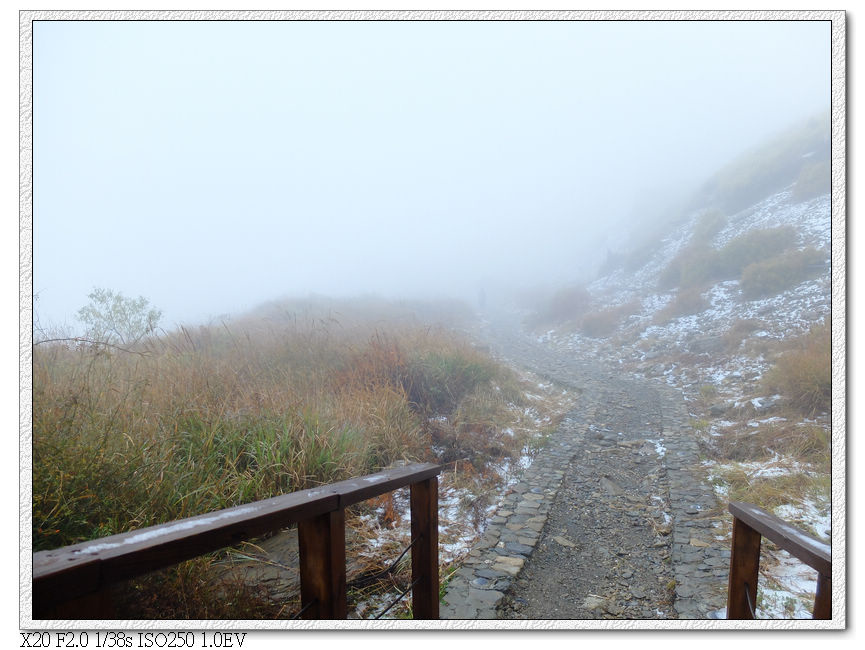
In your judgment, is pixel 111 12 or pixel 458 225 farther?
pixel 458 225

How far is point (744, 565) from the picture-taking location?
2.02 metres

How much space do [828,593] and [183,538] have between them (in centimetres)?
230

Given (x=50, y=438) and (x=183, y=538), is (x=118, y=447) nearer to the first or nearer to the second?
(x=50, y=438)

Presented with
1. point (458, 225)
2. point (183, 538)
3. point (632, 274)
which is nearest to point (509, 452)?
point (183, 538)

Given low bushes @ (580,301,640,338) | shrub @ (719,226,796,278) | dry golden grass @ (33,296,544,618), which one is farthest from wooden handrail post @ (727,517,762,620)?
low bushes @ (580,301,640,338)

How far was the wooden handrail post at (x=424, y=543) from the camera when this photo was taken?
2.09 m

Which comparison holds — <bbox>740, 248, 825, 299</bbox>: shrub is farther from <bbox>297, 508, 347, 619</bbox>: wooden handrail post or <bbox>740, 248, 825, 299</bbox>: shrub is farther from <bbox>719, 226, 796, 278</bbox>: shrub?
<bbox>297, 508, 347, 619</bbox>: wooden handrail post

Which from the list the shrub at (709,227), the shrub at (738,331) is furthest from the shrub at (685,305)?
the shrub at (709,227)

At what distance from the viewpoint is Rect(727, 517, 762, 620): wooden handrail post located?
6.44 feet

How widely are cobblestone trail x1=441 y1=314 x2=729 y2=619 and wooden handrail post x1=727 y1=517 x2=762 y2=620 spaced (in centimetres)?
66

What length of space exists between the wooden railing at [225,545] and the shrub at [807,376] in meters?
5.52

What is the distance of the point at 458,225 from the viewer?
139 ft

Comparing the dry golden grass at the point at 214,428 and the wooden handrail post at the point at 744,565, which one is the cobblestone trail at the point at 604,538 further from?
the dry golden grass at the point at 214,428

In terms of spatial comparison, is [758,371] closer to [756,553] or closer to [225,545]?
[756,553]
